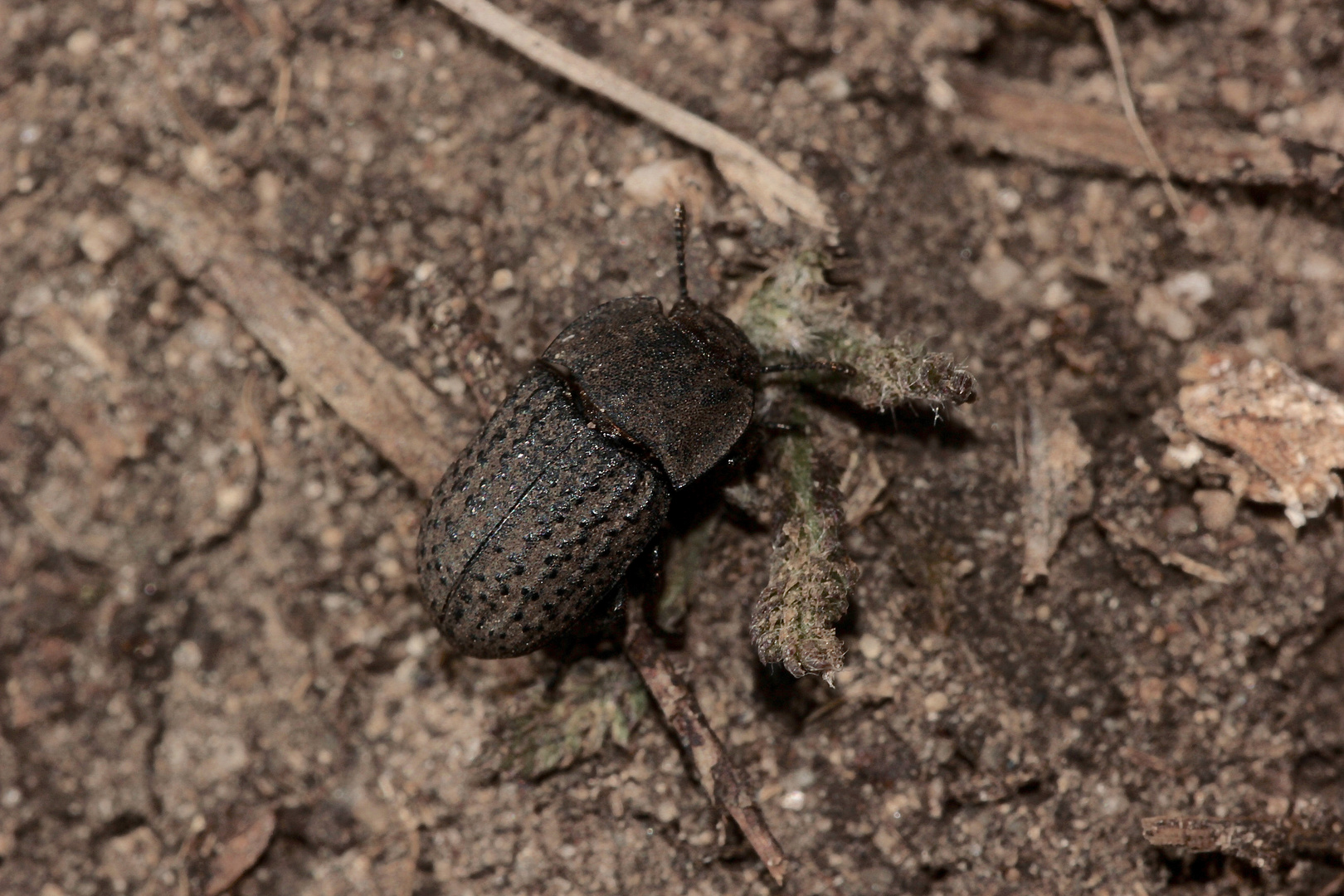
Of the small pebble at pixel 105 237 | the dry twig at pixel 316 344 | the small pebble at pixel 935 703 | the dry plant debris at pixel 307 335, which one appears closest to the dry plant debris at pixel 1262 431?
the small pebble at pixel 935 703

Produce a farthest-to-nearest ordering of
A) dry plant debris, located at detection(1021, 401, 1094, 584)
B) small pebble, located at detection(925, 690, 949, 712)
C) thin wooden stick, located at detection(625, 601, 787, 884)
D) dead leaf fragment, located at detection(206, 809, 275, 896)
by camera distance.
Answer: dead leaf fragment, located at detection(206, 809, 275, 896) < dry plant debris, located at detection(1021, 401, 1094, 584) < small pebble, located at detection(925, 690, 949, 712) < thin wooden stick, located at detection(625, 601, 787, 884)

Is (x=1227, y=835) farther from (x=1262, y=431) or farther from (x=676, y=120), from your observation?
(x=676, y=120)

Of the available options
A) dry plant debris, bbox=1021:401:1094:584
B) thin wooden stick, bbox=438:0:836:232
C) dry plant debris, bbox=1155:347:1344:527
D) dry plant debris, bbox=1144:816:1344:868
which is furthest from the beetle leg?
dry plant debris, bbox=1144:816:1344:868

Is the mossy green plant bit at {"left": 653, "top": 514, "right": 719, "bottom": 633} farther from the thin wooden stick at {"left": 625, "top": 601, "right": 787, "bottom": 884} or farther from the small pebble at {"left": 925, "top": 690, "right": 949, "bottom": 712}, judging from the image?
the small pebble at {"left": 925, "top": 690, "right": 949, "bottom": 712}

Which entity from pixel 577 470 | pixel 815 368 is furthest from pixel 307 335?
pixel 815 368

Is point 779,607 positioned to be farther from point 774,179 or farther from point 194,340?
point 194,340

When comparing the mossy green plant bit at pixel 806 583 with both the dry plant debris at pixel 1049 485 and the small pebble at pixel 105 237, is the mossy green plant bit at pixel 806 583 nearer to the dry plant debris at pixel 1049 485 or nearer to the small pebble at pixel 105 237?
the dry plant debris at pixel 1049 485
